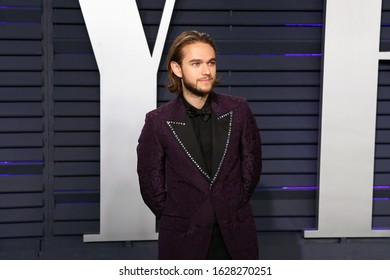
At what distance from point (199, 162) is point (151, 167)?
0.29m

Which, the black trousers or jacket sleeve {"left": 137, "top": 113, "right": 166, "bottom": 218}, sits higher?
jacket sleeve {"left": 137, "top": 113, "right": 166, "bottom": 218}

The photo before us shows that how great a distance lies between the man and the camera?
2596 mm

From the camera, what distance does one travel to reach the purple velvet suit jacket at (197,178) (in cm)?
260

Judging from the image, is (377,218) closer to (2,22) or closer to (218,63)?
(218,63)

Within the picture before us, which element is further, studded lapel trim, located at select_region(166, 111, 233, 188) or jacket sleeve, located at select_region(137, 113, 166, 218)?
jacket sleeve, located at select_region(137, 113, 166, 218)

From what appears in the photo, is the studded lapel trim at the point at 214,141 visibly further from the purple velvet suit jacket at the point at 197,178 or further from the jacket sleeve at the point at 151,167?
the jacket sleeve at the point at 151,167

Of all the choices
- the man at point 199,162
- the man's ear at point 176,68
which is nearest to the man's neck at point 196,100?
the man at point 199,162

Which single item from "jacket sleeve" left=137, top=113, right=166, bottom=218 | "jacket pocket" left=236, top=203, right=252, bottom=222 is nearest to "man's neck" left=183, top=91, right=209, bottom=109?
"jacket sleeve" left=137, top=113, right=166, bottom=218

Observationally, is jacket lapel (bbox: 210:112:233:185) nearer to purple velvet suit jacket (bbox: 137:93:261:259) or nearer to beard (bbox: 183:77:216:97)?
purple velvet suit jacket (bbox: 137:93:261:259)

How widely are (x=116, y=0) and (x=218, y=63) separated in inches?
40.2

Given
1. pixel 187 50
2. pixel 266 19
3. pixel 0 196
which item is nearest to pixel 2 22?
pixel 0 196

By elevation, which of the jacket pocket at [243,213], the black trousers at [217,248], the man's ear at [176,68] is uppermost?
the man's ear at [176,68]

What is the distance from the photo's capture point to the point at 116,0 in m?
4.43

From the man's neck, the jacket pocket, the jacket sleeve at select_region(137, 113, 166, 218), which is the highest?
the man's neck
